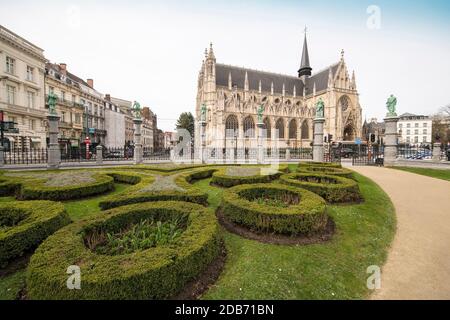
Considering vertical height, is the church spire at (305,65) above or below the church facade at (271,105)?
above

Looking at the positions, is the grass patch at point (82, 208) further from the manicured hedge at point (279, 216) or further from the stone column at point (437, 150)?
the stone column at point (437, 150)

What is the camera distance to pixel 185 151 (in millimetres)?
25922

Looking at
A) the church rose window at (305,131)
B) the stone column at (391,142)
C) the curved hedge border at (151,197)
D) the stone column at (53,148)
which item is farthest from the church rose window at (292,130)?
the curved hedge border at (151,197)

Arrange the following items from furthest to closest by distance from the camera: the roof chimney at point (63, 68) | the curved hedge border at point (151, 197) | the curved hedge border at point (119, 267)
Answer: the roof chimney at point (63, 68) → the curved hedge border at point (151, 197) → the curved hedge border at point (119, 267)

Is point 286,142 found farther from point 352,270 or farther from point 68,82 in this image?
point 352,270

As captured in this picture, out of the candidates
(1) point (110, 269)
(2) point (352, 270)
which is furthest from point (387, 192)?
(1) point (110, 269)

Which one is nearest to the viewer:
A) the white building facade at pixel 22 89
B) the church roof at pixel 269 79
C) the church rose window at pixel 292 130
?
the white building facade at pixel 22 89

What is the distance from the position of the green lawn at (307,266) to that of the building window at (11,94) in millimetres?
35025

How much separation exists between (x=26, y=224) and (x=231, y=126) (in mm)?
45093

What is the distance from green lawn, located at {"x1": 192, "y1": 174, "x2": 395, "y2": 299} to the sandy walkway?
28cm

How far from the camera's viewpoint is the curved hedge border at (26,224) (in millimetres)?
3672
